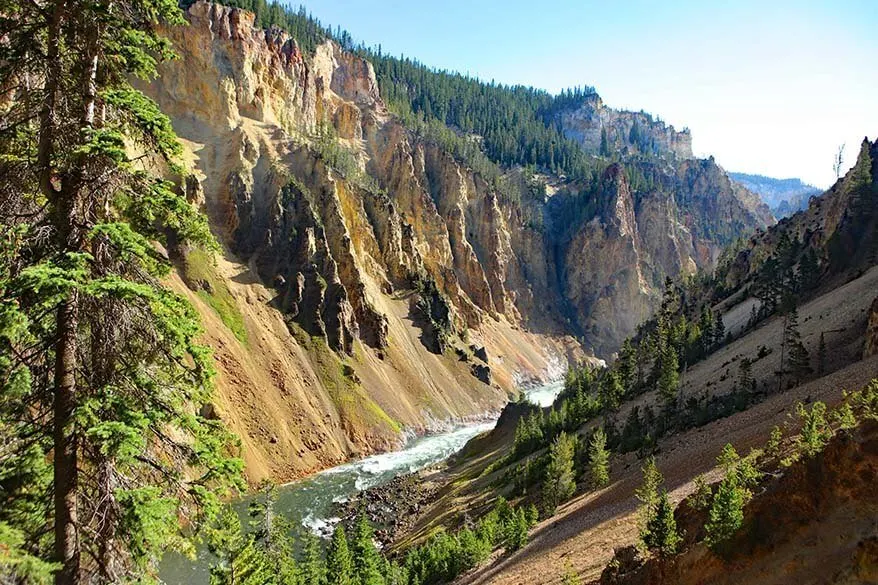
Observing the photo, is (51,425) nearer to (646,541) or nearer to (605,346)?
(646,541)

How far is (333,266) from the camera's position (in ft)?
291

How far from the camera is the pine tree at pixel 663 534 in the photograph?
49.6ft

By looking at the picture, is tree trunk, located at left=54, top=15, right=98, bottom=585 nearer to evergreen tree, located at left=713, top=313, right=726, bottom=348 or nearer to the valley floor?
the valley floor

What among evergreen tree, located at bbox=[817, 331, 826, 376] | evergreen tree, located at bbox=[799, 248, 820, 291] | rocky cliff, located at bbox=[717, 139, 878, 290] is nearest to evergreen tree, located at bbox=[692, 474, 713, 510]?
evergreen tree, located at bbox=[817, 331, 826, 376]

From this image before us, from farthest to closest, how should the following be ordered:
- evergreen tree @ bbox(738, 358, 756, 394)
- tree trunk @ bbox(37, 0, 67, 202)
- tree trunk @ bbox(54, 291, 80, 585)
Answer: evergreen tree @ bbox(738, 358, 756, 394) → tree trunk @ bbox(37, 0, 67, 202) → tree trunk @ bbox(54, 291, 80, 585)

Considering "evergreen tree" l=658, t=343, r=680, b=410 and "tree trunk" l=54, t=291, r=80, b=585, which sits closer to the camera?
"tree trunk" l=54, t=291, r=80, b=585

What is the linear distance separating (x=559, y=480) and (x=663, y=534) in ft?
96.9

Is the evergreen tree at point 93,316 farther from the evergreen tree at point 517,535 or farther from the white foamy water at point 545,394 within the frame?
the white foamy water at point 545,394

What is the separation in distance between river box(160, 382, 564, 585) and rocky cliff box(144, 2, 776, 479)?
3091 mm

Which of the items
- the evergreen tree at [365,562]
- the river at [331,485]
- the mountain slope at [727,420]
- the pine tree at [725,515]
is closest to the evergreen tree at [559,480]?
the mountain slope at [727,420]

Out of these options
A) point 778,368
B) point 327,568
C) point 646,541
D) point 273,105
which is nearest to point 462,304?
point 273,105

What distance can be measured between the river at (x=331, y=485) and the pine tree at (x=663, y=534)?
1323 inches

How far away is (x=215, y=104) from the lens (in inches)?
3701

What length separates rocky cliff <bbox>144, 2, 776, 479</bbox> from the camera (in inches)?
2832
